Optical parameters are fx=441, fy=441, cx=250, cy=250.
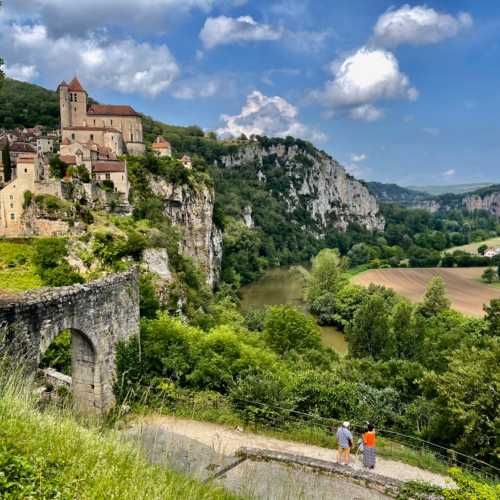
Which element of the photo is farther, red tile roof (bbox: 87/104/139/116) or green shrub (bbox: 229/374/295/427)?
red tile roof (bbox: 87/104/139/116)

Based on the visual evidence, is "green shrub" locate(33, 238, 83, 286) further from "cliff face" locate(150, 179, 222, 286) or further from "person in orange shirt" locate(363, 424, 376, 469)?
"cliff face" locate(150, 179, 222, 286)

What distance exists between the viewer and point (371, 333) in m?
35.4

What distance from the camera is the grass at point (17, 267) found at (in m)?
19.5

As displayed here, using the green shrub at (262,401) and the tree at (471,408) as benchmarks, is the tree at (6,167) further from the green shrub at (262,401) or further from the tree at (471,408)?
the tree at (471,408)

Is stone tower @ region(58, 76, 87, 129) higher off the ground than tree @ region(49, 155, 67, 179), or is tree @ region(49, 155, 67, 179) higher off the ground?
→ stone tower @ region(58, 76, 87, 129)

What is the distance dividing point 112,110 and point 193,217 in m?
21.2

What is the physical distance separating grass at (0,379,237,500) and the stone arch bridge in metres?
5.41

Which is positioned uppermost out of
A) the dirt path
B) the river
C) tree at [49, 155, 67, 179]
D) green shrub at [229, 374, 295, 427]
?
tree at [49, 155, 67, 179]

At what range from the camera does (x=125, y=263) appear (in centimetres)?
2545

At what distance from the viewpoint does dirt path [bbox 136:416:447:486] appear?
412 inches

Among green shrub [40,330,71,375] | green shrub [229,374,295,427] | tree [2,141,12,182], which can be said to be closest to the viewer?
green shrub [229,374,295,427]

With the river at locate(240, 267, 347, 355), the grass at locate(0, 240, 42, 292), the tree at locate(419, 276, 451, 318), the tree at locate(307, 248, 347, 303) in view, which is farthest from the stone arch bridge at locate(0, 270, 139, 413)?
the tree at locate(307, 248, 347, 303)

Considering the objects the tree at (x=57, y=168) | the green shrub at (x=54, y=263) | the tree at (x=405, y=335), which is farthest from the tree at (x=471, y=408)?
the tree at (x=57, y=168)

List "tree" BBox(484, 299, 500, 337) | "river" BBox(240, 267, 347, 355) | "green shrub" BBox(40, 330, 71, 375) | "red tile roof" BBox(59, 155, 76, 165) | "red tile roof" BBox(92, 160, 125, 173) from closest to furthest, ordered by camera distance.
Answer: "green shrub" BBox(40, 330, 71, 375), "tree" BBox(484, 299, 500, 337), "red tile roof" BBox(59, 155, 76, 165), "red tile roof" BBox(92, 160, 125, 173), "river" BBox(240, 267, 347, 355)
